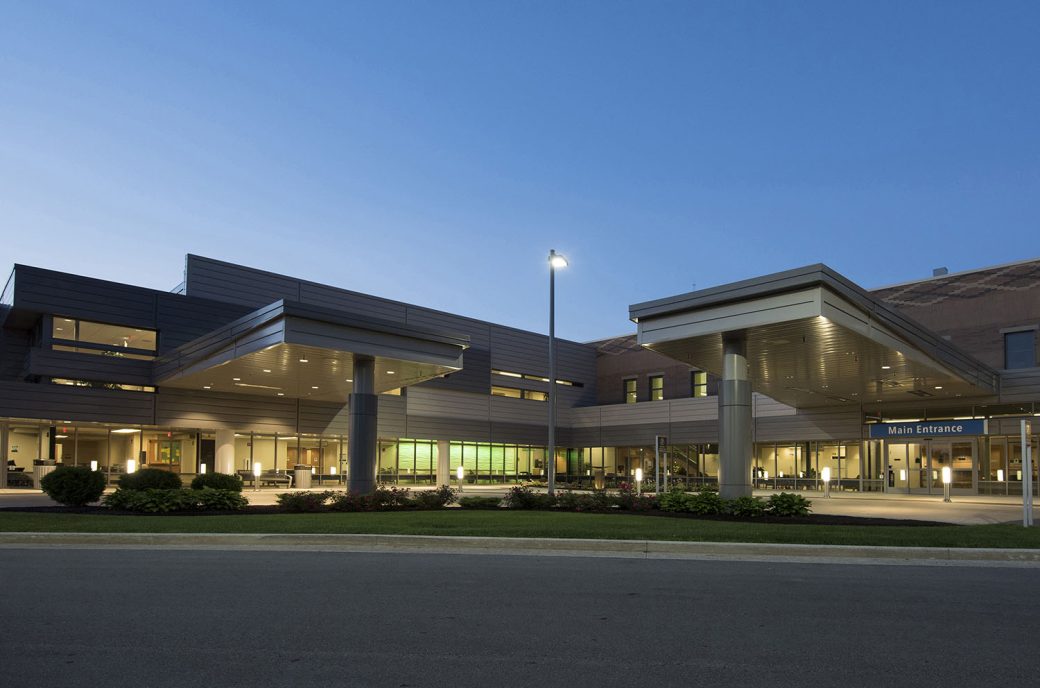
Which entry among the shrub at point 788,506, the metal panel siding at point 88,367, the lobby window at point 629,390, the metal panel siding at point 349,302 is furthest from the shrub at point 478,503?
the lobby window at point 629,390

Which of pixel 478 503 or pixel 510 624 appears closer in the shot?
pixel 510 624

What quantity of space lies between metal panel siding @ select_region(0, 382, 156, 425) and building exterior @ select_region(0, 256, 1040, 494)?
2.8 inches

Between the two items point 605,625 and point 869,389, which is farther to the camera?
point 869,389

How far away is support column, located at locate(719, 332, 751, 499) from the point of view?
71.5 ft

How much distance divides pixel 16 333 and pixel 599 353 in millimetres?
37321

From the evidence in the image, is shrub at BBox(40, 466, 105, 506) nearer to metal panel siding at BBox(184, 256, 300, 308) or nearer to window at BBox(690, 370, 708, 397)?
metal panel siding at BBox(184, 256, 300, 308)

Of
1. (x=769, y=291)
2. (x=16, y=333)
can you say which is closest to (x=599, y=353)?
(x=16, y=333)

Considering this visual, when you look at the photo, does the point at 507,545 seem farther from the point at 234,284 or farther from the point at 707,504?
the point at 234,284

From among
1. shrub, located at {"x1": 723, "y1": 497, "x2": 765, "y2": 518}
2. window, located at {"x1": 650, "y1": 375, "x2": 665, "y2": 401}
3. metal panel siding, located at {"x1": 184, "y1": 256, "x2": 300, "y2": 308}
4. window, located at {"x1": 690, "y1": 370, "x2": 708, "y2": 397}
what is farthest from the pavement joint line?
window, located at {"x1": 650, "y1": 375, "x2": 665, "y2": 401}

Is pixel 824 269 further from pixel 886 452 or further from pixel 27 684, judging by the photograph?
pixel 886 452

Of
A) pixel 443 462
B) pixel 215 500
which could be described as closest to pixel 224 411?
pixel 443 462

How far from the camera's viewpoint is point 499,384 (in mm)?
54219

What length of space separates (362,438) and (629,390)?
33.2 meters

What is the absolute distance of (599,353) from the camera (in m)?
62.2
